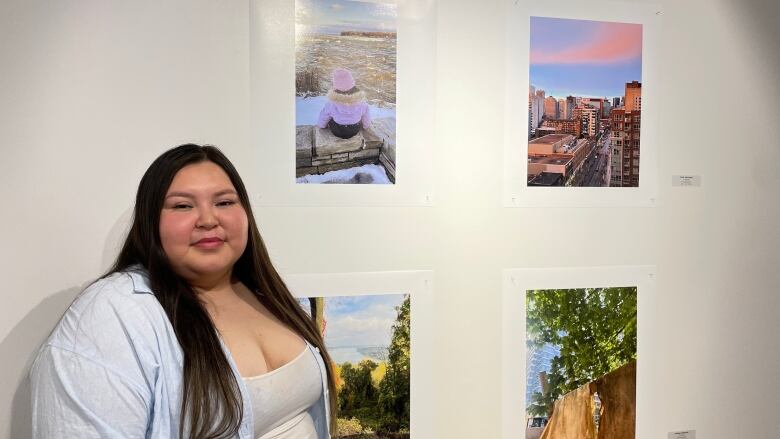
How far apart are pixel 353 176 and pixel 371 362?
0.51 metres

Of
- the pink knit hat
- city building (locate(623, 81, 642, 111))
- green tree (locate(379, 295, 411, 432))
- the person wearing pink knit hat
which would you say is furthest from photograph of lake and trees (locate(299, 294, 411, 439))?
city building (locate(623, 81, 642, 111))

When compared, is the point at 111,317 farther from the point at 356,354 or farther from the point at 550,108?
the point at 550,108

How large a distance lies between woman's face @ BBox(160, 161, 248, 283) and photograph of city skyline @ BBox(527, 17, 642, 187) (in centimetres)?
89

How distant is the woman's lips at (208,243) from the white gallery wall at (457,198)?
1.27 ft

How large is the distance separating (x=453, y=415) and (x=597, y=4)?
1256mm

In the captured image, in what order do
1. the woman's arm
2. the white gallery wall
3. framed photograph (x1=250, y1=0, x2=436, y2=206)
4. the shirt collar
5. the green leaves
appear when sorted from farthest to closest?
the green leaves < framed photograph (x1=250, y1=0, x2=436, y2=206) < the white gallery wall < the shirt collar < the woman's arm

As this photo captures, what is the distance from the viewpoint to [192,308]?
102 centimetres

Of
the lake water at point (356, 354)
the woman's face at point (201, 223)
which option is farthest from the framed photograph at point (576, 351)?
the woman's face at point (201, 223)

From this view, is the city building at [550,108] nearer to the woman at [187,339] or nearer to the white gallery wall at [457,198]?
the white gallery wall at [457,198]

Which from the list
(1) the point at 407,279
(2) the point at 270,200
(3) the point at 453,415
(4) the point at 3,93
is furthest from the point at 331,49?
(3) the point at 453,415

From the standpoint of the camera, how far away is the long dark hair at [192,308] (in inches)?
37.1

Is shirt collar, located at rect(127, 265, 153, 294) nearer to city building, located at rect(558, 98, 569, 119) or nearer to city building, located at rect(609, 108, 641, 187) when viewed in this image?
city building, located at rect(558, 98, 569, 119)

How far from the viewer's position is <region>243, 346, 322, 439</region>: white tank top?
1024mm

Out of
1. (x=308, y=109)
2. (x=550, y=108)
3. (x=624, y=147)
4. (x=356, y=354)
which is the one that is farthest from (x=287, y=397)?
(x=624, y=147)
